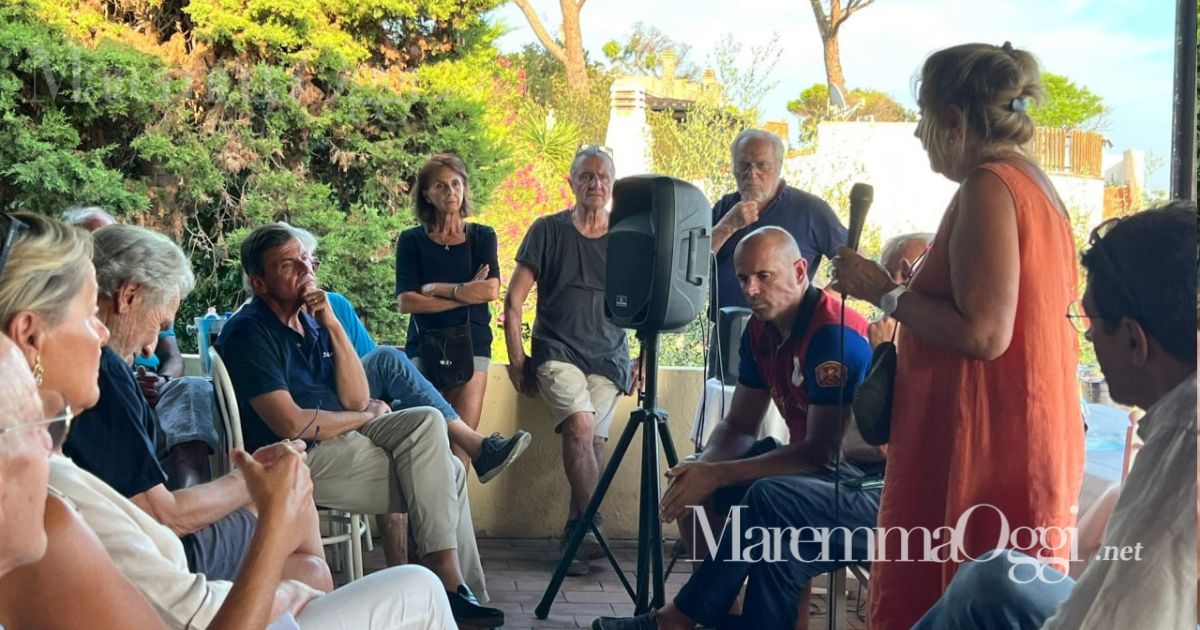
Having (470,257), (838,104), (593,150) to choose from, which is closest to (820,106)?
(838,104)

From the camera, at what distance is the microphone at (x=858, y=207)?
2416 mm

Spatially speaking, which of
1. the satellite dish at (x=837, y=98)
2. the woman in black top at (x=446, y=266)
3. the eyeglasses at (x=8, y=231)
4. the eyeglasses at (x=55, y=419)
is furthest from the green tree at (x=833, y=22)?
the eyeglasses at (x=55, y=419)

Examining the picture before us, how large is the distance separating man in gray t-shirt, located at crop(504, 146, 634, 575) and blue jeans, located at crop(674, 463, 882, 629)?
0.29 m

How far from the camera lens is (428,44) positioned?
94.6 inches

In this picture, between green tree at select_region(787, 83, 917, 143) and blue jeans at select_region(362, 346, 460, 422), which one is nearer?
green tree at select_region(787, 83, 917, 143)

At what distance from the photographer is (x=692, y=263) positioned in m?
2.69

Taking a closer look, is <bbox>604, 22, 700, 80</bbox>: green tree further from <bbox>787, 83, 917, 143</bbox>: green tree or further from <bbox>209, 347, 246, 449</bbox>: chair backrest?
<bbox>209, 347, 246, 449</bbox>: chair backrest

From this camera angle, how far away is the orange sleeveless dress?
2.14 m

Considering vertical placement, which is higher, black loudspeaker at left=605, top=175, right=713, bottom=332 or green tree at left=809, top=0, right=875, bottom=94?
green tree at left=809, top=0, right=875, bottom=94

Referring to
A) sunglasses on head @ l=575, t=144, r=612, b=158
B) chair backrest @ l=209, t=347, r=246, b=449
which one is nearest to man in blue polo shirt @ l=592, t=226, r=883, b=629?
sunglasses on head @ l=575, t=144, r=612, b=158

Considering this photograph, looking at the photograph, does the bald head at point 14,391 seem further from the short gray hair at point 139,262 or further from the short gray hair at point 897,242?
the short gray hair at point 897,242

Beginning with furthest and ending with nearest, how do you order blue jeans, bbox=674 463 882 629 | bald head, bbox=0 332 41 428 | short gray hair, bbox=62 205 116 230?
blue jeans, bbox=674 463 882 629, short gray hair, bbox=62 205 116 230, bald head, bbox=0 332 41 428

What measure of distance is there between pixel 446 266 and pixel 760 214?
71 cm

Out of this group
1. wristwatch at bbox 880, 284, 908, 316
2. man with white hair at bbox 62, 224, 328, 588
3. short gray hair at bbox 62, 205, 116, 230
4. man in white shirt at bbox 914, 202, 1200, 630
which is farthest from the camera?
wristwatch at bbox 880, 284, 908, 316
